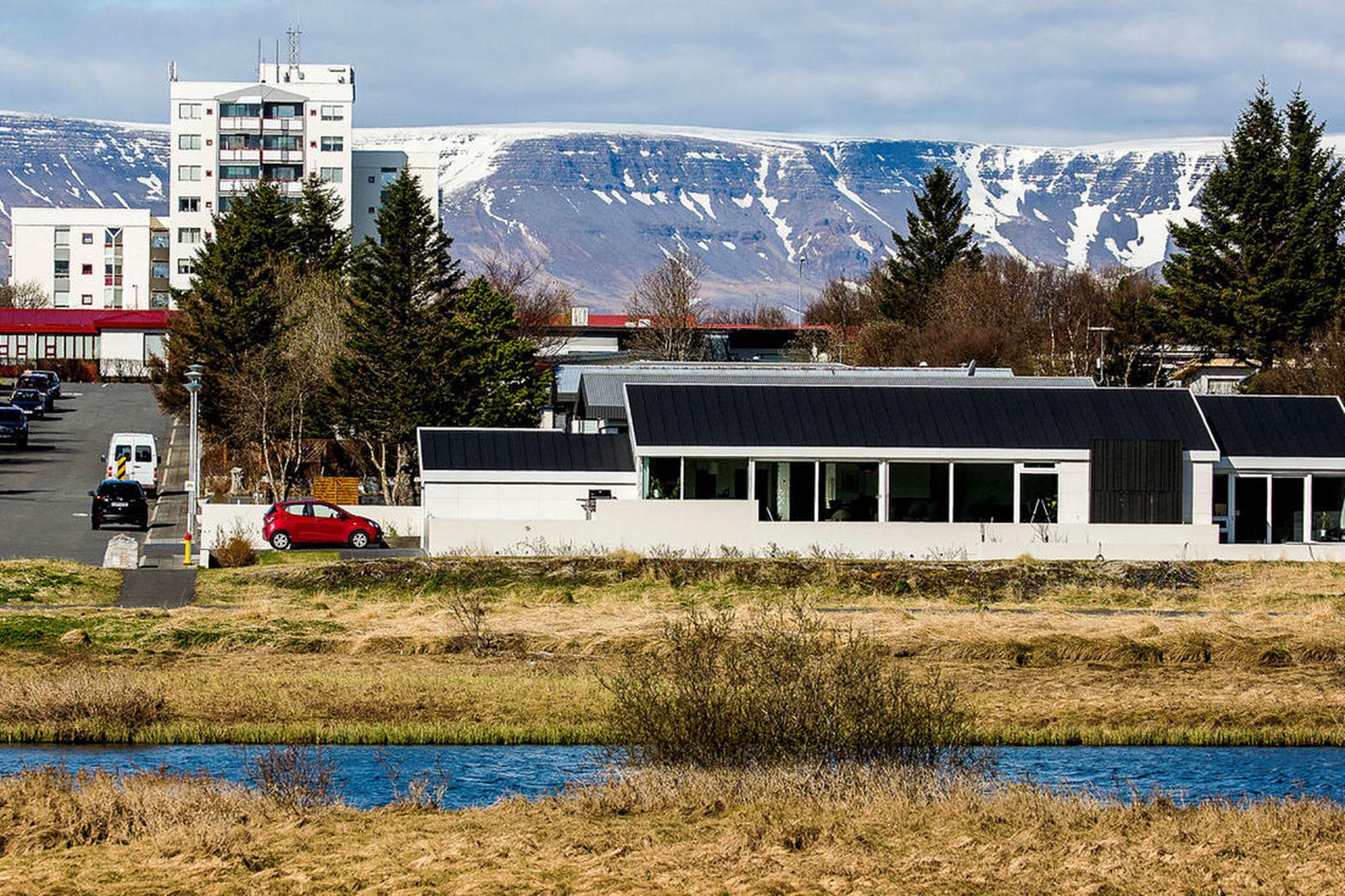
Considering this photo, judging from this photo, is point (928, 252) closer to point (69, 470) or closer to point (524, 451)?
point (69, 470)

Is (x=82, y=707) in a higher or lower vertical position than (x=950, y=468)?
lower

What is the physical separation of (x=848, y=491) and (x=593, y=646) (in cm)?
1870

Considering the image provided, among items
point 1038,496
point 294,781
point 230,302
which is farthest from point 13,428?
point 294,781

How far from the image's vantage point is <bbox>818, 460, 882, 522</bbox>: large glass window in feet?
160

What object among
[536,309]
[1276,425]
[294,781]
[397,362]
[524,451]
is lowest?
[294,781]

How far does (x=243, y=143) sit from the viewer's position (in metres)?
143

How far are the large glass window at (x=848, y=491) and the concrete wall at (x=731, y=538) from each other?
114 inches

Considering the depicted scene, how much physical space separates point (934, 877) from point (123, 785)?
7.87 m

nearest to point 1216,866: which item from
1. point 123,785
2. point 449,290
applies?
point 123,785

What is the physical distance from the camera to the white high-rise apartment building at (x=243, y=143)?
142 m

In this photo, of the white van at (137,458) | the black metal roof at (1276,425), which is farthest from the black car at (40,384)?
the black metal roof at (1276,425)

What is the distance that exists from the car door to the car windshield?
6.61m

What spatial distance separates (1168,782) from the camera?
70.8ft

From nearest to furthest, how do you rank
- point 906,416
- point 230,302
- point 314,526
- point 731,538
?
point 731,538 < point 314,526 < point 906,416 < point 230,302
